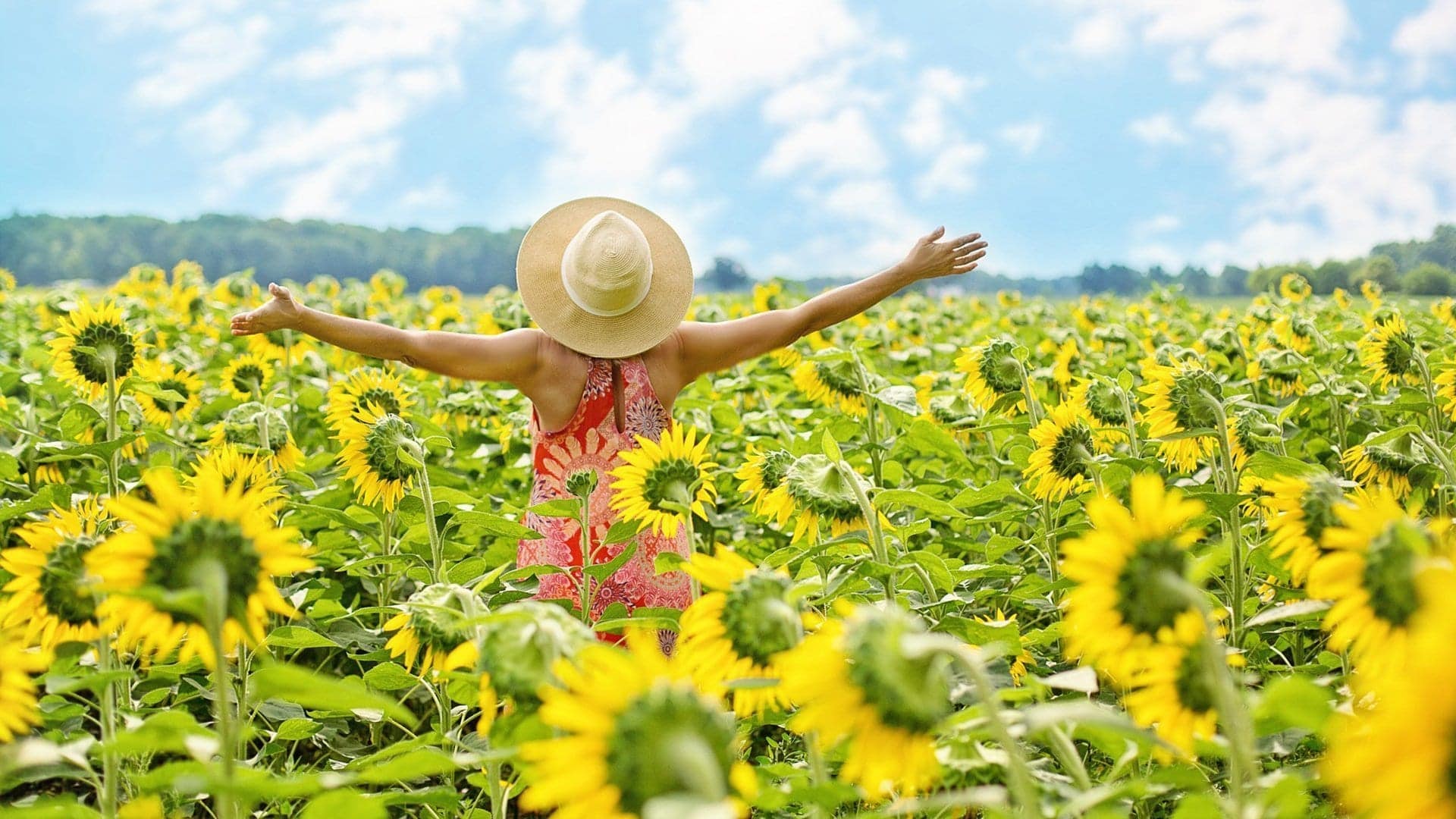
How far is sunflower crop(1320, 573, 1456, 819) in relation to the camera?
839 millimetres

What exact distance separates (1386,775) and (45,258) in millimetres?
23974

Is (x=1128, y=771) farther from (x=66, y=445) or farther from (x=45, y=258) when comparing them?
(x=45, y=258)

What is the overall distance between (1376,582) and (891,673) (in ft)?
1.63

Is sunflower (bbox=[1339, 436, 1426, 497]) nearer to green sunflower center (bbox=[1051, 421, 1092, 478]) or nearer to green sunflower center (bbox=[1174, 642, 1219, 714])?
green sunflower center (bbox=[1051, 421, 1092, 478])

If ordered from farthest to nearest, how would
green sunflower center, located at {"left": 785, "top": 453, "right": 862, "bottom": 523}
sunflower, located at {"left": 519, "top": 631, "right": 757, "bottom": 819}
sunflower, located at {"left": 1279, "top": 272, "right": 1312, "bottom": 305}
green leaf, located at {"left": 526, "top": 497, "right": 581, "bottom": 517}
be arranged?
1. sunflower, located at {"left": 1279, "top": 272, "right": 1312, "bottom": 305}
2. green leaf, located at {"left": 526, "top": 497, "right": 581, "bottom": 517}
3. green sunflower center, located at {"left": 785, "top": 453, "right": 862, "bottom": 523}
4. sunflower, located at {"left": 519, "top": 631, "right": 757, "bottom": 819}

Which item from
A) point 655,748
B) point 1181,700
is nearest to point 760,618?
point 655,748

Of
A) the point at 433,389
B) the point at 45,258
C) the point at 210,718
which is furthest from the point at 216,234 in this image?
the point at 210,718

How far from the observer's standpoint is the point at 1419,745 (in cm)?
85

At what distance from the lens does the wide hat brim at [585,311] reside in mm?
3156

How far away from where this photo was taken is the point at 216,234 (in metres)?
26.4

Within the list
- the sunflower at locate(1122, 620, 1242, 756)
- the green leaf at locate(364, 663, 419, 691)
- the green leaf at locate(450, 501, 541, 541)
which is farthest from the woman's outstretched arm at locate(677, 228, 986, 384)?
the sunflower at locate(1122, 620, 1242, 756)

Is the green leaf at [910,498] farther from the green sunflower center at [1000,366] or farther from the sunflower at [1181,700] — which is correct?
the green sunflower center at [1000,366]

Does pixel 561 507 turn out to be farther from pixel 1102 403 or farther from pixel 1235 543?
pixel 1102 403

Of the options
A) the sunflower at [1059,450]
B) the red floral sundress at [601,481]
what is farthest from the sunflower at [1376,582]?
the red floral sundress at [601,481]
